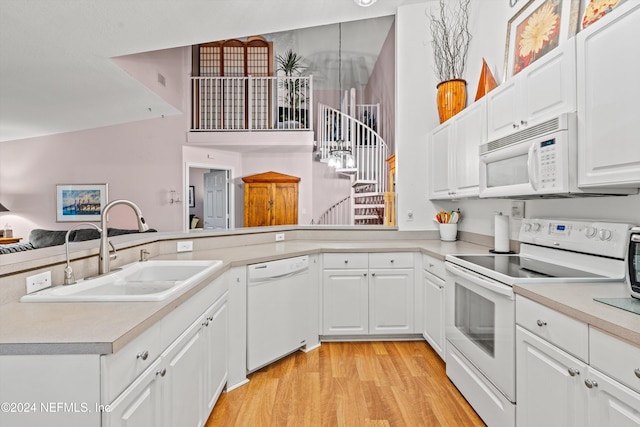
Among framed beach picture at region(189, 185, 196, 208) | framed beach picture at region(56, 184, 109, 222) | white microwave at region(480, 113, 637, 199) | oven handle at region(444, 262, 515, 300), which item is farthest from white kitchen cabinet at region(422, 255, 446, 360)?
framed beach picture at region(189, 185, 196, 208)

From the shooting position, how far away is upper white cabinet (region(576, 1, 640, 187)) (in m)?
1.28

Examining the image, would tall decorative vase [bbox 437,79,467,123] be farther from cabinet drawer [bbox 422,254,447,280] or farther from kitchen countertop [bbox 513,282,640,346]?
kitchen countertop [bbox 513,282,640,346]

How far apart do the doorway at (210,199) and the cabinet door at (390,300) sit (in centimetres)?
438

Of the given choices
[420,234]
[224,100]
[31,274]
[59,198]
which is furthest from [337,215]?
[31,274]

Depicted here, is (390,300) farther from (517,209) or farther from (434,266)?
(517,209)

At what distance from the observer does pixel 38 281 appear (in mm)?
1376

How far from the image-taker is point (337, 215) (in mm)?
7672

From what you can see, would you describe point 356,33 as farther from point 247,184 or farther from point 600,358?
point 600,358

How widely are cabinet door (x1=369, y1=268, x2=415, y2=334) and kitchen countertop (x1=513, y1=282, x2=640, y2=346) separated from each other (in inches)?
55.6

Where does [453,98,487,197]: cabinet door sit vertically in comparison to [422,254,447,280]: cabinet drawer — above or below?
above

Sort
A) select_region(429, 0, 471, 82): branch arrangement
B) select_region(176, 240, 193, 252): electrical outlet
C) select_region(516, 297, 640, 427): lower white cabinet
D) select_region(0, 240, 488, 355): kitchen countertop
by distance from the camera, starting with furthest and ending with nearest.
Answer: select_region(429, 0, 471, 82): branch arrangement
select_region(176, 240, 193, 252): electrical outlet
select_region(516, 297, 640, 427): lower white cabinet
select_region(0, 240, 488, 355): kitchen countertop

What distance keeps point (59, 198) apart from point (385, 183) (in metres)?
6.07

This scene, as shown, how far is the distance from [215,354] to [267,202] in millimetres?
4677

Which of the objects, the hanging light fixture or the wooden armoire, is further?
the wooden armoire
